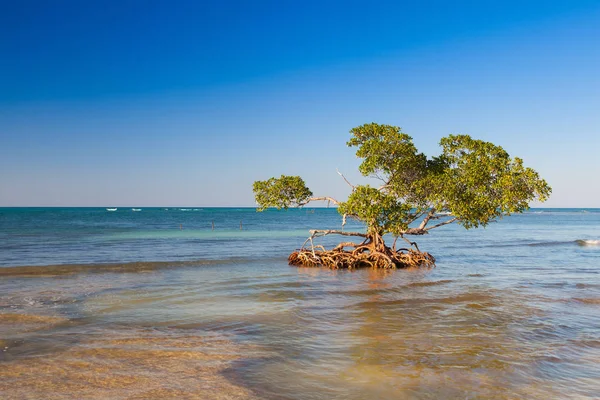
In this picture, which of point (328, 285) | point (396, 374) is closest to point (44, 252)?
point (328, 285)

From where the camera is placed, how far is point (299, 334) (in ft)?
39.1

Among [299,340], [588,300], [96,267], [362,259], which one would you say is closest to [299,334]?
[299,340]

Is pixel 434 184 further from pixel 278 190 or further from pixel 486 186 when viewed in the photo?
pixel 278 190

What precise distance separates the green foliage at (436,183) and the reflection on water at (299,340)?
14.0ft

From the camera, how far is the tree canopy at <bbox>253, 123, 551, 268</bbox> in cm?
2283

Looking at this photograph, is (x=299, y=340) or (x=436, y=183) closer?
(x=299, y=340)

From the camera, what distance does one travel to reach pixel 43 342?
10977 millimetres

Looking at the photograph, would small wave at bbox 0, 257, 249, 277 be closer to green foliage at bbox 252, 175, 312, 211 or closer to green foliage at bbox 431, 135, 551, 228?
green foliage at bbox 252, 175, 312, 211

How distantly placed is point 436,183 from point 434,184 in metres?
0.20

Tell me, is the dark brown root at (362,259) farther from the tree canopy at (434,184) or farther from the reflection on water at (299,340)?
the reflection on water at (299,340)

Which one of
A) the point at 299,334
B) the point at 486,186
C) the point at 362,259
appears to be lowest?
the point at 299,334

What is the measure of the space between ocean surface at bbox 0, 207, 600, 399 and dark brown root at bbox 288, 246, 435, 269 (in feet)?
5.53

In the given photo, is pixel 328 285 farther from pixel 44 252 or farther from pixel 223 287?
pixel 44 252

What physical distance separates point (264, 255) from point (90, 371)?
23522mm
